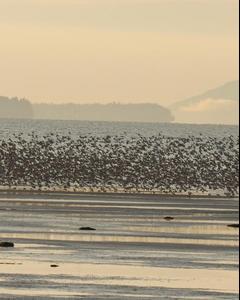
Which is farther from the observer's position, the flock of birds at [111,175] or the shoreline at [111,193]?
the flock of birds at [111,175]

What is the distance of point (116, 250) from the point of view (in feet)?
132

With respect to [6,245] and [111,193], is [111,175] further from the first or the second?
[6,245]

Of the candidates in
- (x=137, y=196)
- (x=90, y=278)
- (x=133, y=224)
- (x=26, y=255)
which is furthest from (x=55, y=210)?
(x=90, y=278)

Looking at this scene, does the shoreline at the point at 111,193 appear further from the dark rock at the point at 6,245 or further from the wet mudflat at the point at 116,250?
the dark rock at the point at 6,245

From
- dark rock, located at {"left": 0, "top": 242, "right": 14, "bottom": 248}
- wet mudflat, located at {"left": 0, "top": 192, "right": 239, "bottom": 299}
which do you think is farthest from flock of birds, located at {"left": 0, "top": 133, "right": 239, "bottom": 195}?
dark rock, located at {"left": 0, "top": 242, "right": 14, "bottom": 248}

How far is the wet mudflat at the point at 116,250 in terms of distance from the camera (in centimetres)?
3161

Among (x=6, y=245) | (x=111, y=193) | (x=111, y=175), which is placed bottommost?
(x=6, y=245)

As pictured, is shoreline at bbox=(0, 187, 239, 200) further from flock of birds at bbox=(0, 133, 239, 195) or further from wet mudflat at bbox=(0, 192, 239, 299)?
wet mudflat at bbox=(0, 192, 239, 299)

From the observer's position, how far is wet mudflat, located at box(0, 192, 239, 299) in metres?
31.6

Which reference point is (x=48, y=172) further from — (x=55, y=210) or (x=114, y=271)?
(x=114, y=271)

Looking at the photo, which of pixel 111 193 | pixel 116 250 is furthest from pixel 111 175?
pixel 116 250

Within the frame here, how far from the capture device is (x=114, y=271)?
3462 cm

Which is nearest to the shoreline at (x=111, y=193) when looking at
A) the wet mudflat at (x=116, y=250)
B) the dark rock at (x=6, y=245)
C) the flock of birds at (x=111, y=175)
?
the flock of birds at (x=111, y=175)

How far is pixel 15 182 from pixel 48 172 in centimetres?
418
